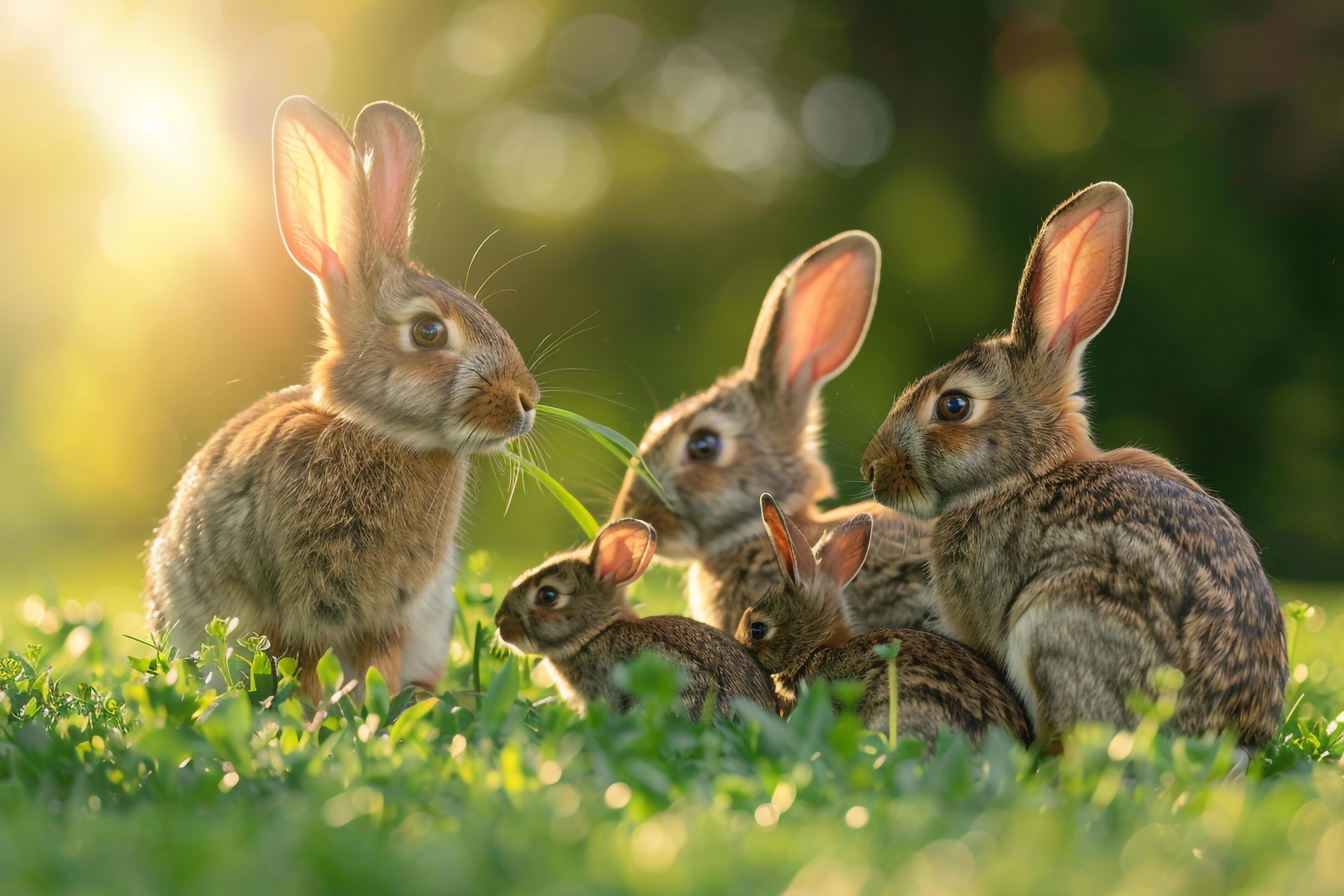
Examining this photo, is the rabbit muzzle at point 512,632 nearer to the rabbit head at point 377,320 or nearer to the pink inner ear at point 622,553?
the pink inner ear at point 622,553

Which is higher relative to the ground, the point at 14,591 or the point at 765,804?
the point at 765,804

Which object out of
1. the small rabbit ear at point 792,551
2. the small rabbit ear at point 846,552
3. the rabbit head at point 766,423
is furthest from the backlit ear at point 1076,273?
the rabbit head at point 766,423

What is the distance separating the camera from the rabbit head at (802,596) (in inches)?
157

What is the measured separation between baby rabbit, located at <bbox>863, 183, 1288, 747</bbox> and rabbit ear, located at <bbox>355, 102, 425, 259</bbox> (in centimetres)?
195

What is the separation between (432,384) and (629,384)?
6.78 m

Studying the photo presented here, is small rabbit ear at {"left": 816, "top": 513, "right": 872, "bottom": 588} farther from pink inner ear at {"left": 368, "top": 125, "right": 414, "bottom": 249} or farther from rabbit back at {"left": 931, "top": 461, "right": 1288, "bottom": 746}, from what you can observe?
pink inner ear at {"left": 368, "top": 125, "right": 414, "bottom": 249}

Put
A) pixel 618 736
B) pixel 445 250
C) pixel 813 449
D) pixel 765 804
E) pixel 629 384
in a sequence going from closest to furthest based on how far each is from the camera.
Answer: pixel 765 804 → pixel 618 736 → pixel 813 449 → pixel 445 250 → pixel 629 384

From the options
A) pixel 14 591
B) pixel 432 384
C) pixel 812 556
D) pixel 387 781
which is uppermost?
pixel 432 384

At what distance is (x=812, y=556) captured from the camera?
4.01 meters

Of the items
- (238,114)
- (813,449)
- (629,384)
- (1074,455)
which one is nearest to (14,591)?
(238,114)

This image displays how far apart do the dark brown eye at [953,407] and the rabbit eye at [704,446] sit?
1.49 meters

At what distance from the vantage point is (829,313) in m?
5.31

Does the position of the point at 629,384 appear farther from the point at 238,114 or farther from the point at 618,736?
the point at 618,736

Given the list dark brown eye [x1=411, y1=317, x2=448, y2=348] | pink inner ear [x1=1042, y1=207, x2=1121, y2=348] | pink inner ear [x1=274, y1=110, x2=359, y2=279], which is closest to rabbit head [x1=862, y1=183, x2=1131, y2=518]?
pink inner ear [x1=1042, y1=207, x2=1121, y2=348]
